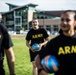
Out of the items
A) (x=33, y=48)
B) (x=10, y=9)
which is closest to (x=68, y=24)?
(x=33, y=48)

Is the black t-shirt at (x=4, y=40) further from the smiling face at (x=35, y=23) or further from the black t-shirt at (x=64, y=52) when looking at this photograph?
the smiling face at (x=35, y=23)

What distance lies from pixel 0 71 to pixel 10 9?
11338 cm

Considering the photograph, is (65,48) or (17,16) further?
(17,16)

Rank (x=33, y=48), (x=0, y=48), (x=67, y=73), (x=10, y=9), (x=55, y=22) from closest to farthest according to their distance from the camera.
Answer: (x=67, y=73) < (x=0, y=48) < (x=33, y=48) < (x=55, y=22) < (x=10, y=9)

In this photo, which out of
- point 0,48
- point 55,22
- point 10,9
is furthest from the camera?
point 10,9

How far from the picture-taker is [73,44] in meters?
4.84

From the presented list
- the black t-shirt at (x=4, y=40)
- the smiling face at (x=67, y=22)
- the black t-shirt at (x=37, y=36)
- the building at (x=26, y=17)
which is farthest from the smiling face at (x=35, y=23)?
the building at (x=26, y=17)

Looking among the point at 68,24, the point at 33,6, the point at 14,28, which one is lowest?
the point at 14,28

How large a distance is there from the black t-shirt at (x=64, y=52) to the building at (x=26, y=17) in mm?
100973

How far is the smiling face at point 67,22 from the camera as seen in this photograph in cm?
482

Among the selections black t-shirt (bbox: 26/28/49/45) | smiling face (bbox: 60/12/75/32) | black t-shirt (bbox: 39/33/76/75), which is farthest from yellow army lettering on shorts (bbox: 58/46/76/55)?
black t-shirt (bbox: 26/28/49/45)

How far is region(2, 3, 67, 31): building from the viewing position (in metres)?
107

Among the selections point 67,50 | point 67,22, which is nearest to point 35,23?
point 67,22

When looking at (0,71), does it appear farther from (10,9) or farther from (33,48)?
(10,9)
